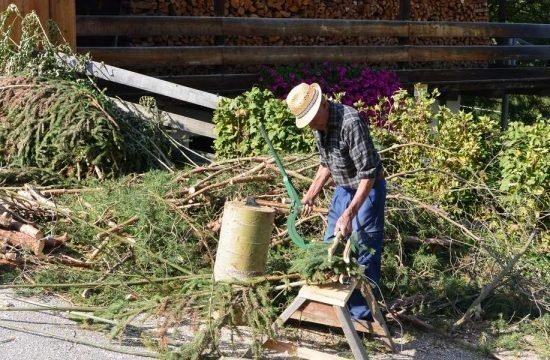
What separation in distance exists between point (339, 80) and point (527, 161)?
17.0 feet

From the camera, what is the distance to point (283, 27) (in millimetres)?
12781

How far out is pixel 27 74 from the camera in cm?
954

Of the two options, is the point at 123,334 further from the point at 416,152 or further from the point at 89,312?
the point at 416,152

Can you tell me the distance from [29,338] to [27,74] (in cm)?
426

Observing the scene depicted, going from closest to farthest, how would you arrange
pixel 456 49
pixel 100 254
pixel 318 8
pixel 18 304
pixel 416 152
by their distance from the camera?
pixel 18 304 → pixel 100 254 → pixel 416 152 → pixel 318 8 → pixel 456 49

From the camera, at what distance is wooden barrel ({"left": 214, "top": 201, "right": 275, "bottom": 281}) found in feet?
19.7

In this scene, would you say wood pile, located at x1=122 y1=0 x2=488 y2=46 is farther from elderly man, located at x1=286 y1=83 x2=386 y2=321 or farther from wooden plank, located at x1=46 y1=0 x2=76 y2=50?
elderly man, located at x1=286 y1=83 x2=386 y2=321

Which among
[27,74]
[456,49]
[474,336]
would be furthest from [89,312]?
[456,49]

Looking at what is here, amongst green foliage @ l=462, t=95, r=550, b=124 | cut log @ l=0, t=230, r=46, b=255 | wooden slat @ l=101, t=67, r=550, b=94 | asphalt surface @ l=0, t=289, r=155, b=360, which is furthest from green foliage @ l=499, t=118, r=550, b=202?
green foliage @ l=462, t=95, r=550, b=124

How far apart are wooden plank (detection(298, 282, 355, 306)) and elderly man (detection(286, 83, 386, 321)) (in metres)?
0.33

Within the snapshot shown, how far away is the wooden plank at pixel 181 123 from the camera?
390 inches

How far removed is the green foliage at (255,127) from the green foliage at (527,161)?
1.73m

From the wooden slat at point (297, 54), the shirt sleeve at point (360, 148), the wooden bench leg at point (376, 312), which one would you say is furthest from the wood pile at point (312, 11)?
the wooden bench leg at point (376, 312)

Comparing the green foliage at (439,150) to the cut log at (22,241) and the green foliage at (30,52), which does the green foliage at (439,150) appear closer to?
the cut log at (22,241)
